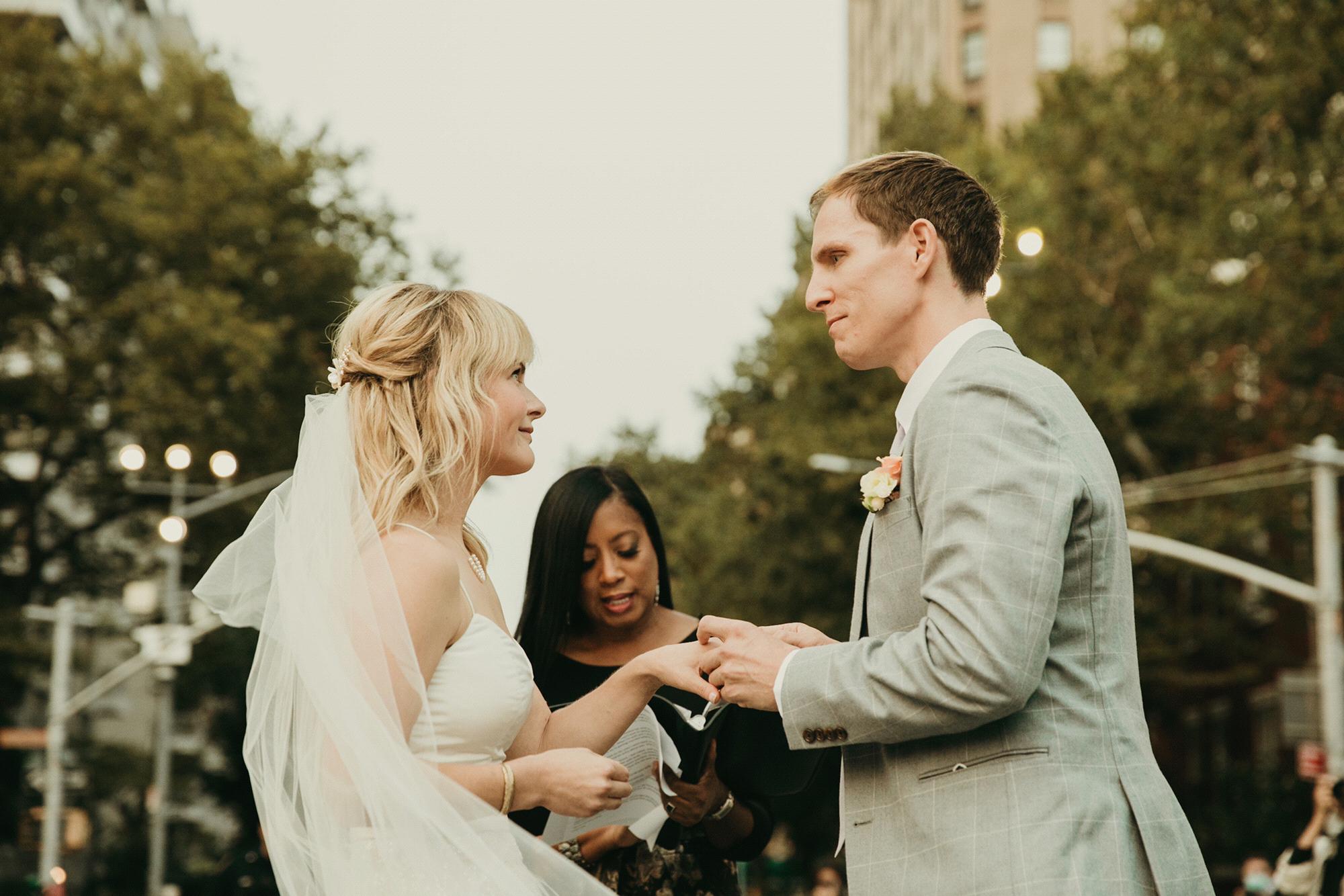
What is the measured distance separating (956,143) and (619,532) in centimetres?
3111

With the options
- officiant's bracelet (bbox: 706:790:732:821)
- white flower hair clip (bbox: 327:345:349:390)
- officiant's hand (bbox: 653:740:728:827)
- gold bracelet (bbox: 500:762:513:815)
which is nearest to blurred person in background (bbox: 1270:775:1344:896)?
officiant's bracelet (bbox: 706:790:732:821)

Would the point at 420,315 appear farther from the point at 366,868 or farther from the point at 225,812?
the point at 225,812

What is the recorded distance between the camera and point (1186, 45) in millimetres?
22781

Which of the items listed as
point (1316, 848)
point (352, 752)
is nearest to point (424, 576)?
point (352, 752)

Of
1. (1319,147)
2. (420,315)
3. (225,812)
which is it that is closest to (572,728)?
(420,315)

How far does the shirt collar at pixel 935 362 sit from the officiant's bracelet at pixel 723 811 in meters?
1.81

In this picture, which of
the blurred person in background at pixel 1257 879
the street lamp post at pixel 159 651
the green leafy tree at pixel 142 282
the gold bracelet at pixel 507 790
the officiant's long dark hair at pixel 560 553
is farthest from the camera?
the green leafy tree at pixel 142 282

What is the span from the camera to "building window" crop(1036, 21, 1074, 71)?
60.2 metres

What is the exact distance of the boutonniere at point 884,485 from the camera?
137 inches

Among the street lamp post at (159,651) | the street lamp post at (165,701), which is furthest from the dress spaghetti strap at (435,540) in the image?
the street lamp post at (165,701)

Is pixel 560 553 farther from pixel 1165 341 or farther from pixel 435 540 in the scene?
pixel 1165 341

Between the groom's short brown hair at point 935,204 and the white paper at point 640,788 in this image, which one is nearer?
the groom's short brown hair at point 935,204

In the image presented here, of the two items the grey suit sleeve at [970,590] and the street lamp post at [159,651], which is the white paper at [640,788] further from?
the street lamp post at [159,651]

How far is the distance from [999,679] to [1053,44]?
61.4 m
